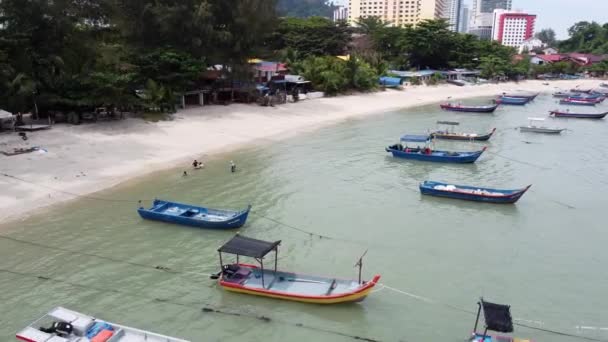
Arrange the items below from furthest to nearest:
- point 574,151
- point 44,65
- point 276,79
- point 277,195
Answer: point 276,79 < point 574,151 < point 44,65 < point 277,195

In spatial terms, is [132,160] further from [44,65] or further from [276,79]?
[276,79]

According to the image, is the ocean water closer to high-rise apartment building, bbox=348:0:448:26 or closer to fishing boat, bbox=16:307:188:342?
fishing boat, bbox=16:307:188:342

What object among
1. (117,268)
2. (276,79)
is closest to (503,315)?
(117,268)

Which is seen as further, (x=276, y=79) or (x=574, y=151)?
(x=276, y=79)

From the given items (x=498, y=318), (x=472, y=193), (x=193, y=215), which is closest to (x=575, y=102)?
(x=472, y=193)

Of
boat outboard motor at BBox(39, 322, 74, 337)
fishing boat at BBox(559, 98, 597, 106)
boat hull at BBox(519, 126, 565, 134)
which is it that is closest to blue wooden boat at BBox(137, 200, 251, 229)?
boat outboard motor at BBox(39, 322, 74, 337)

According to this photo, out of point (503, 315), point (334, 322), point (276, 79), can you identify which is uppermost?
point (276, 79)

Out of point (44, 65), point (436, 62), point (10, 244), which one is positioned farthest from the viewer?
point (436, 62)
